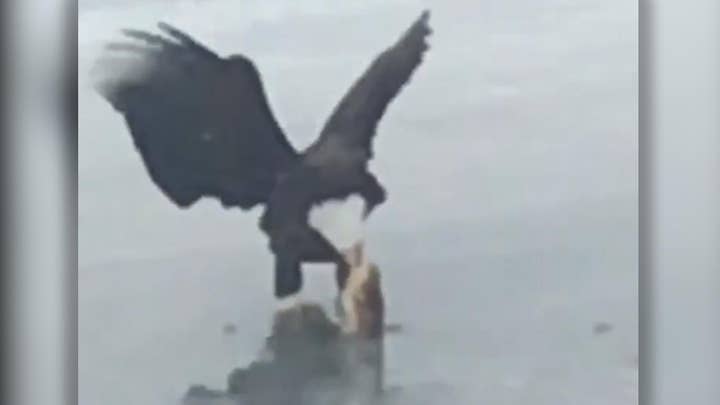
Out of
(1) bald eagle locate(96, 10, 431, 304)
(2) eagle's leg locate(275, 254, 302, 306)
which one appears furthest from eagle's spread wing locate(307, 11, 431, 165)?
(2) eagle's leg locate(275, 254, 302, 306)

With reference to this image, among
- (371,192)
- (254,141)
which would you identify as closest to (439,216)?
(371,192)

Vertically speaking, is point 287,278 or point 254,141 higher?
point 254,141

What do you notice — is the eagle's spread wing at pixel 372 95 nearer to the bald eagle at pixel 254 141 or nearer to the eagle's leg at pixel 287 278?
the bald eagle at pixel 254 141

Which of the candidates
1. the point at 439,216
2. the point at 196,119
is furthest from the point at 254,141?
the point at 439,216

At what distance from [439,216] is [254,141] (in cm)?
18

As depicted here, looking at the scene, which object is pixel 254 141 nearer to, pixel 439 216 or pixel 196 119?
pixel 196 119

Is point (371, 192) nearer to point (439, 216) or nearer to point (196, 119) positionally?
point (439, 216)

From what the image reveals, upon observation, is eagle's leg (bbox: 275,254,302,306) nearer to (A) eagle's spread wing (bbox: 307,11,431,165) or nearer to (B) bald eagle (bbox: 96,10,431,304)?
(B) bald eagle (bbox: 96,10,431,304)

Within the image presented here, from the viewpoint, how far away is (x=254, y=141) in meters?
0.98

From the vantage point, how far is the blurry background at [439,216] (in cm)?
93

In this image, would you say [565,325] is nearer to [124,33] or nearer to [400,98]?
[400,98]

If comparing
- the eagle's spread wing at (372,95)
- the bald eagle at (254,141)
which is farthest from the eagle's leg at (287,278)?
the eagle's spread wing at (372,95)

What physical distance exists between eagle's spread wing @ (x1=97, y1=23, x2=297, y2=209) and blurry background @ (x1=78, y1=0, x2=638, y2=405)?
0.01 m

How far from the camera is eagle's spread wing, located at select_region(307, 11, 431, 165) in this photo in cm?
96
